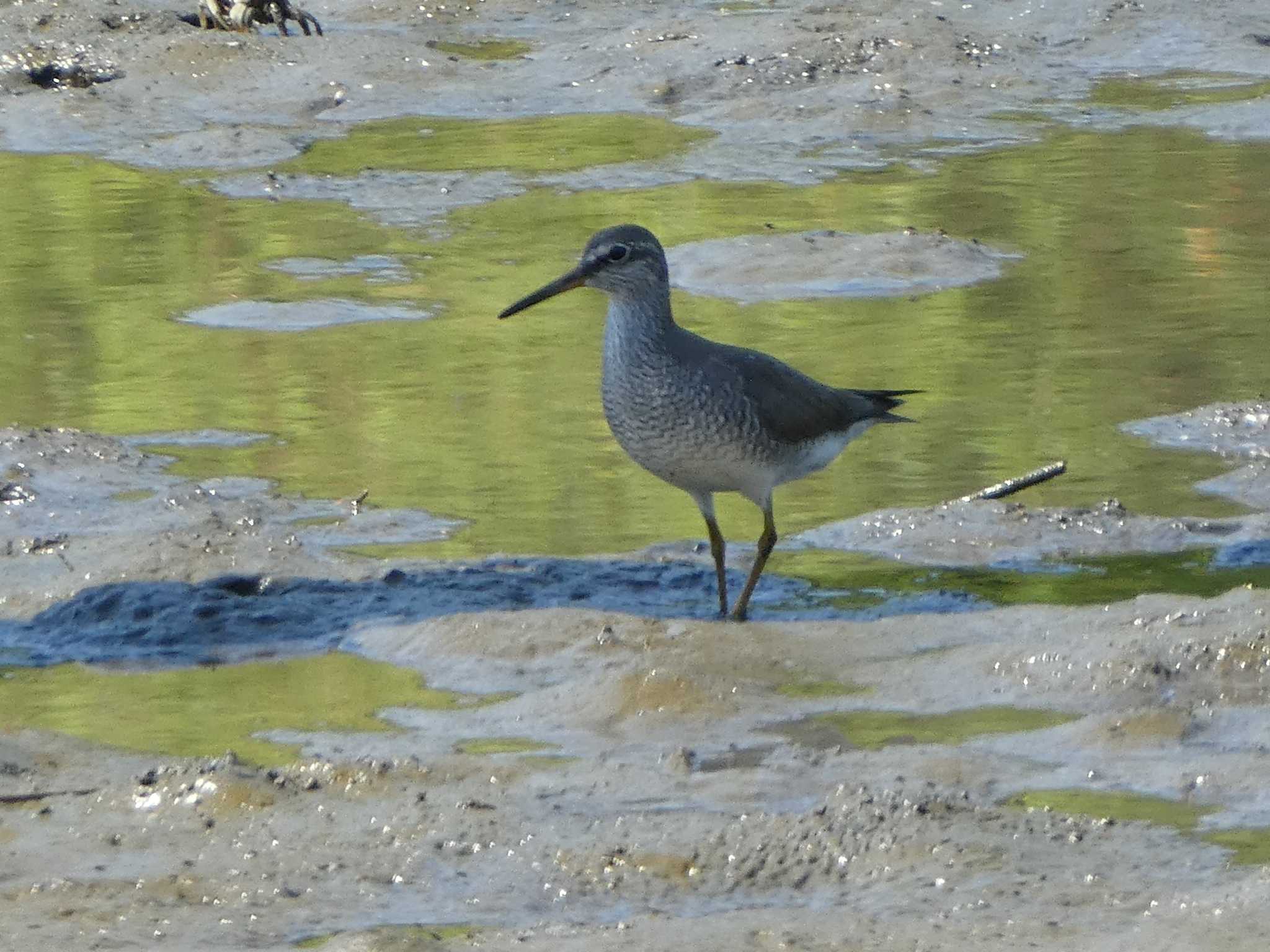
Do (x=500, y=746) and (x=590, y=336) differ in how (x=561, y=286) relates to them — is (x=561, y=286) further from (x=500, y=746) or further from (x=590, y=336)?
(x=590, y=336)

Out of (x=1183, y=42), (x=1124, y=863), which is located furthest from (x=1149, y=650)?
(x=1183, y=42)

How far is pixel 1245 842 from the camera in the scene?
15.4 feet

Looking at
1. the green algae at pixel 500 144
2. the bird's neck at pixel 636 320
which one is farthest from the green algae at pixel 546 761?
the green algae at pixel 500 144

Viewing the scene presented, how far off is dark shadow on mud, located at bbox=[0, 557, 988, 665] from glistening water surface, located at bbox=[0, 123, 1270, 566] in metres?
0.35

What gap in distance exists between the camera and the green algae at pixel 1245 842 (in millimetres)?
4613

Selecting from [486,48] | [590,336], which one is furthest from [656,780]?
[486,48]

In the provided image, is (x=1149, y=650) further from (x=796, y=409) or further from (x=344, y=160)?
(x=344, y=160)

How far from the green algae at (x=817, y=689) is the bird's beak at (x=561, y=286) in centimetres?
157

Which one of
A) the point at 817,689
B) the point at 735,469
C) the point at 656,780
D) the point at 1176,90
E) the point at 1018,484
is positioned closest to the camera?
the point at 656,780

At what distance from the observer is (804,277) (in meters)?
10.3

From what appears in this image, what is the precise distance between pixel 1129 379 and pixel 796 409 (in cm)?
236

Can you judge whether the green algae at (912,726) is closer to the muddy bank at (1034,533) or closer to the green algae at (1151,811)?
the green algae at (1151,811)

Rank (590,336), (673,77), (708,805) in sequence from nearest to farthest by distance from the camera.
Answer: (708,805) → (590,336) → (673,77)

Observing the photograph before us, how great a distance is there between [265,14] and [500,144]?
117 inches
